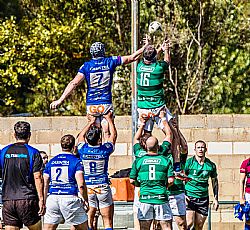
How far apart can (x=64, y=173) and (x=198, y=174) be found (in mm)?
3105

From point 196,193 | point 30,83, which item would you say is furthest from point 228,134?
point 30,83

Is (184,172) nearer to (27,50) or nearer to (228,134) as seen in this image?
(228,134)

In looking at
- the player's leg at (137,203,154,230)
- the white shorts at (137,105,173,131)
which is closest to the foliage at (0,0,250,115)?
the white shorts at (137,105,173,131)

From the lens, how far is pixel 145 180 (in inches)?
487

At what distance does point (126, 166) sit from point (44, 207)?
7.16 m

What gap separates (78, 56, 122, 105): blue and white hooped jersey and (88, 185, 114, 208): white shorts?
4.70 feet

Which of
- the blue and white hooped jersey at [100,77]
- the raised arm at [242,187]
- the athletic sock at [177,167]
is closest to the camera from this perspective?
the blue and white hooped jersey at [100,77]

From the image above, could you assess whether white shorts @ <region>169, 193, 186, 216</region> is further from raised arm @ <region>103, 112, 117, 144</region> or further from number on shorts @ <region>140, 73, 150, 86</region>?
number on shorts @ <region>140, 73, 150, 86</region>

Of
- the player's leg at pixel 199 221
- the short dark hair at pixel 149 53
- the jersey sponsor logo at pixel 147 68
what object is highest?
the short dark hair at pixel 149 53

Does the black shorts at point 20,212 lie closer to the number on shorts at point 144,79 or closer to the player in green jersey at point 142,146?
the player in green jersey at point 142,146

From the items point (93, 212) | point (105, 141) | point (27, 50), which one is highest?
point (27, 50)

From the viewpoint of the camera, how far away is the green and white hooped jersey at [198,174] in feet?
→ 47.7

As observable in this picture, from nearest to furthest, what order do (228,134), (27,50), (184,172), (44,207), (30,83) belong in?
(44,207) < (184,172) < (228,134) < (27,50) < (30,83)

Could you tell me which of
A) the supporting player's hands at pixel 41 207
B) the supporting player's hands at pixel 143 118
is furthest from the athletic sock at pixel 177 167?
the supporting player's hands at pixel 41 207
